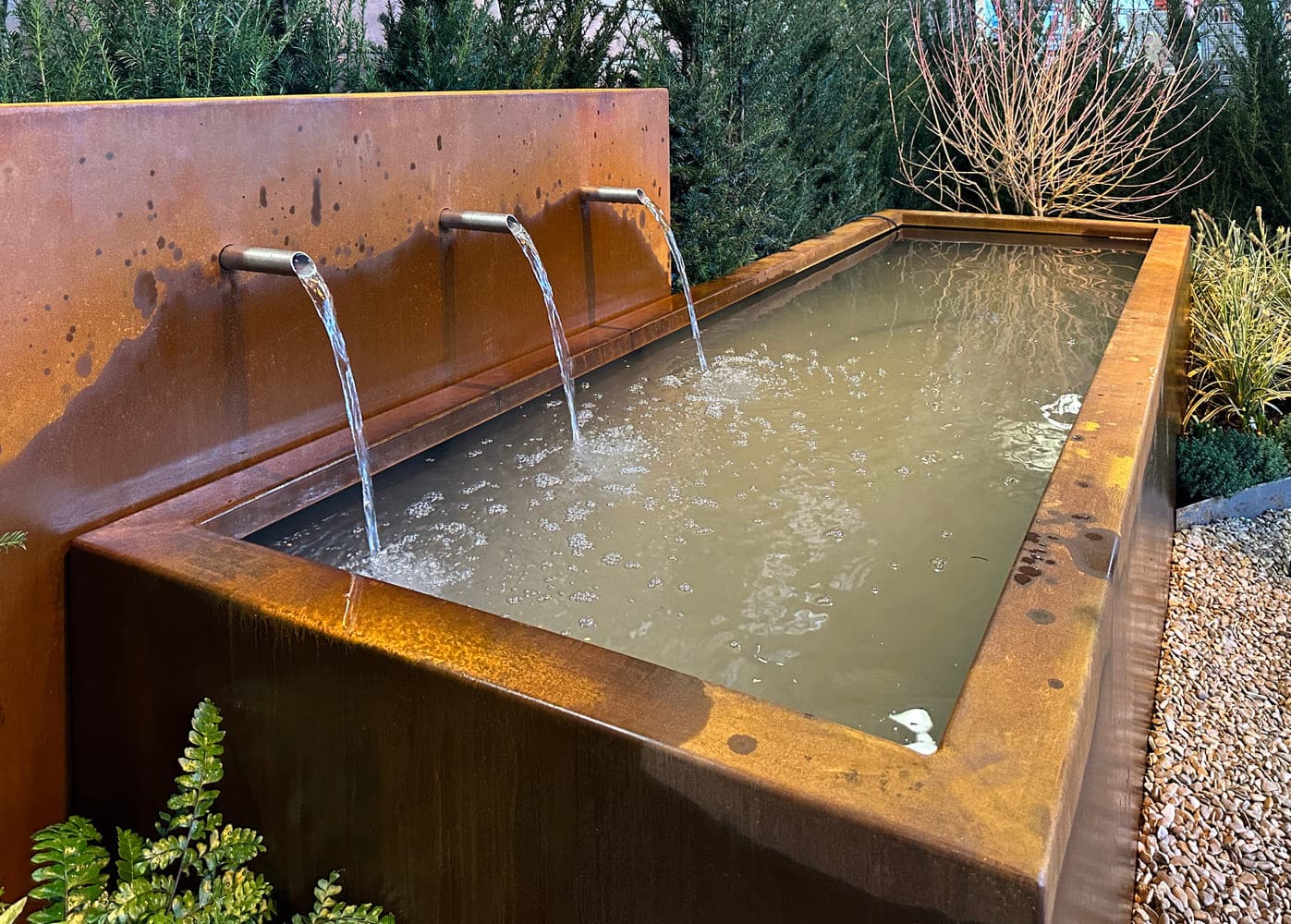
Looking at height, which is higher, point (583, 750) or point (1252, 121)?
point (1252, 121)

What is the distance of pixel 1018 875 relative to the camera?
104 cm

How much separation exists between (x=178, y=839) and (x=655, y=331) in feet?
8.30

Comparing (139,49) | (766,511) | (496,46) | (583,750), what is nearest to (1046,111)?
(496,46)

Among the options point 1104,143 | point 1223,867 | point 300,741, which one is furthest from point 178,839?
point 1104,143

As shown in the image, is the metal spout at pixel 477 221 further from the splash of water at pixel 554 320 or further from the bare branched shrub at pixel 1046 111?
the bare branched shrub at pixel 1046 111

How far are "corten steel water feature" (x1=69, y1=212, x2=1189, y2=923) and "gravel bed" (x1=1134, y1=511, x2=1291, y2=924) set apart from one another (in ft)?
1.19

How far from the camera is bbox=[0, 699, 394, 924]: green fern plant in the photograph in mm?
1445

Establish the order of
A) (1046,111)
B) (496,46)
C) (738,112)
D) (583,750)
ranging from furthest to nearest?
(1046,111) → (738,112) → (496,46) → (583,750)

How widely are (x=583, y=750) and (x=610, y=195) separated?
2.62 m

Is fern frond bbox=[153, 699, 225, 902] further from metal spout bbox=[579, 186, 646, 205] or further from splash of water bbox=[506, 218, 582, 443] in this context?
metal spout bbox=[579, 186, 646, 205]

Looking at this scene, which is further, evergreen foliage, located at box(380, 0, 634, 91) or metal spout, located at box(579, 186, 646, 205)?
evergreen foliage, located at box(380, 0, 634, 91)

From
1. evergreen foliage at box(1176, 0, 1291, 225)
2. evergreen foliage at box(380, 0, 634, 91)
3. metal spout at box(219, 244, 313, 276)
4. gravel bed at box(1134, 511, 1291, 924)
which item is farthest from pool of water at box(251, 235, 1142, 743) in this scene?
evergreen foliage at box(1176, 0, 1291, 225)

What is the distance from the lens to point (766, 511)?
2.41 metres

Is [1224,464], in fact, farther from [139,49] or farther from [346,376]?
[139,49]
